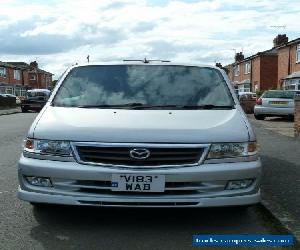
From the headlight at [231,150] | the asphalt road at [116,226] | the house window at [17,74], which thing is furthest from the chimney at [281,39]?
the headlight at [231,150]

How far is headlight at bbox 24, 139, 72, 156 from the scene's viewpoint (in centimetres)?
466

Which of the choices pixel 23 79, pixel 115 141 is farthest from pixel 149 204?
pixel 23 79

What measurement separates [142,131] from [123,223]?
3.36 ft

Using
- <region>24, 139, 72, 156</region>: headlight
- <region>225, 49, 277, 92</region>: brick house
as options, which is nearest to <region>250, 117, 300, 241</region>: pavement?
<region>24, 139, 72, 156</region>: headlight

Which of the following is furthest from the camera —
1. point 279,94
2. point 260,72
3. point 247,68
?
point 247,68

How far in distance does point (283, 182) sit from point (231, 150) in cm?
260

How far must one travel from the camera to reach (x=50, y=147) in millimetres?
4719

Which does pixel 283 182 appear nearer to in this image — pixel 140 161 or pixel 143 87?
pixel 143 87

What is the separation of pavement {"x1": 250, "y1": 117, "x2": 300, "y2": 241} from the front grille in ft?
3.97

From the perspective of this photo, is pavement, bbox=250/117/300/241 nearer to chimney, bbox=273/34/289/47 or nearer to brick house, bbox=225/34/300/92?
brick house, bbox=225/34/300/92

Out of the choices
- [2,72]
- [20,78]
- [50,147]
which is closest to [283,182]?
[50,147]

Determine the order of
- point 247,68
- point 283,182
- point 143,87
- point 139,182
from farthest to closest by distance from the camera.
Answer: point 247,68
point 283,182
point 143,87
point 139,182

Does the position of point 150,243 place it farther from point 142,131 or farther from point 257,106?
point 257,106

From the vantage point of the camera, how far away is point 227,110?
5426mm
